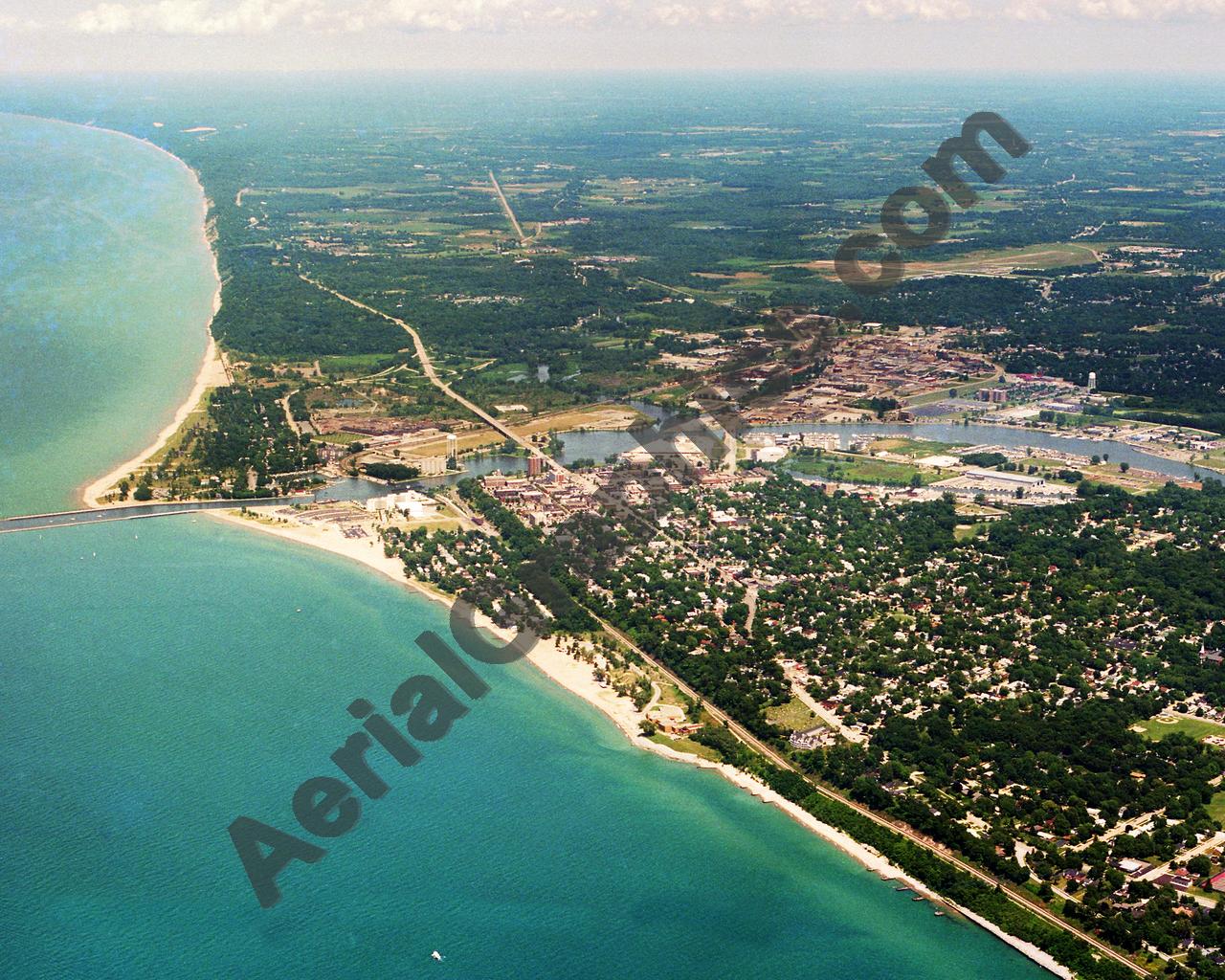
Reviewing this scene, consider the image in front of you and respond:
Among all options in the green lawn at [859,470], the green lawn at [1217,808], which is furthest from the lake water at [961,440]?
the green lawn at [1217,808]

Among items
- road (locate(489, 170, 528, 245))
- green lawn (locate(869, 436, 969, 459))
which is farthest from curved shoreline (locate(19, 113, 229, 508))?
green lawn (locate(869, 436, 969, 459))

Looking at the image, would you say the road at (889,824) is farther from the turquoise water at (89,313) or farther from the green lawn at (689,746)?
the turquoise water at (89,313)

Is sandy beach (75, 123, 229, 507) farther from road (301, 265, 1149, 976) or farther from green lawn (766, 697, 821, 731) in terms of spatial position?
green lawn (766, 697, 821, 731)

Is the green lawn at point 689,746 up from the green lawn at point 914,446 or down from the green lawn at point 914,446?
up

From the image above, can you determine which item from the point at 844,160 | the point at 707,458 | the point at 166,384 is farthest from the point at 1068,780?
the point at 844,160

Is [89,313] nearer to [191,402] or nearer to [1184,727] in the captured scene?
[191,402]

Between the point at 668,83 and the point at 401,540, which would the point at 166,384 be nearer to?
the point at 401,540

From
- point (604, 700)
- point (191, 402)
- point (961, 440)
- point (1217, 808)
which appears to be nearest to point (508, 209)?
point (191, 402)
